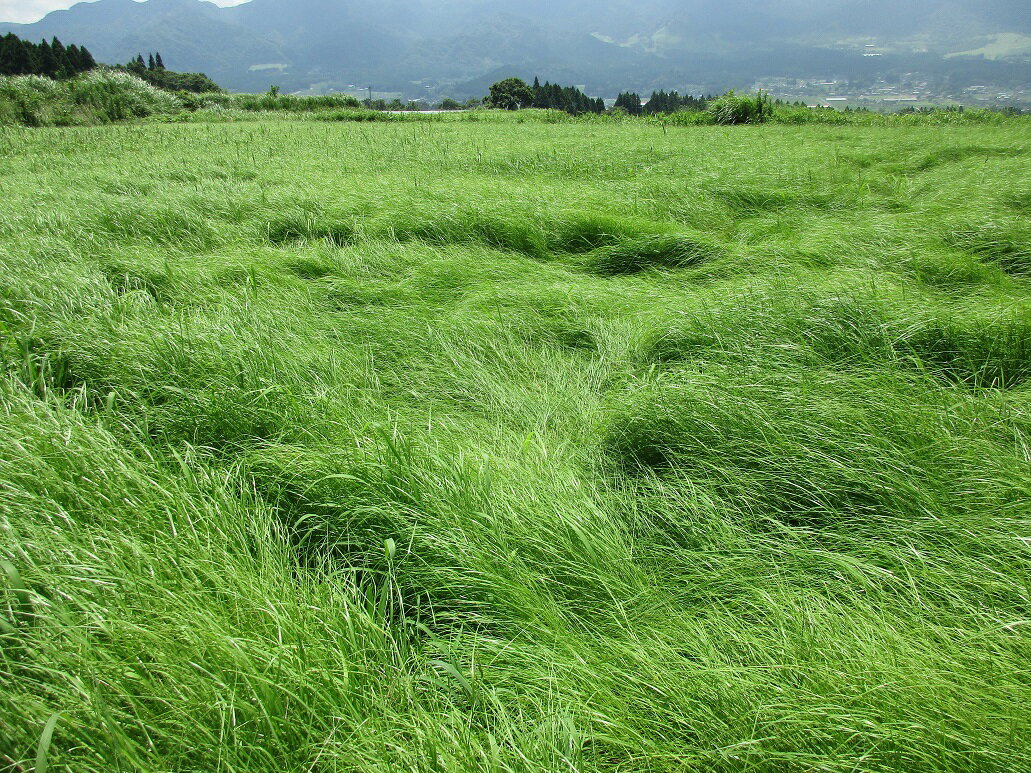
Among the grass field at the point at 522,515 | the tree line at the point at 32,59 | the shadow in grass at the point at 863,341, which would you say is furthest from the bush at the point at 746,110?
the tree line at the point at 32,59

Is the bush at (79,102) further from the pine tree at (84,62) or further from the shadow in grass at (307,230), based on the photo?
the pine tree at (84,62)

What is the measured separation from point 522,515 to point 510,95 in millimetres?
47711

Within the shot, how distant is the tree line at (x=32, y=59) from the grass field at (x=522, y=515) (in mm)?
50437

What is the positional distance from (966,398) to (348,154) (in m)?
9.98

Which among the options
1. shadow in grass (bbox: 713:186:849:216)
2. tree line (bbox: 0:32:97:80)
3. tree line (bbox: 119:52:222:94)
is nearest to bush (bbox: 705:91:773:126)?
shadow in grass (bbox: 713:186:849:216)

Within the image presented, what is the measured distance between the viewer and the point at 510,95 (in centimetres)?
4228

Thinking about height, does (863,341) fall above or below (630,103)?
below

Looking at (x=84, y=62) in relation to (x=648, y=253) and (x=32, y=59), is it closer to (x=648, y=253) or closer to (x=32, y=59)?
(x=32, y=59)

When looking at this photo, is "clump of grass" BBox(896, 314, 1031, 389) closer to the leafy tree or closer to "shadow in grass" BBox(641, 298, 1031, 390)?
"shadow in grass" BBox(641, 298, 1031, 390)

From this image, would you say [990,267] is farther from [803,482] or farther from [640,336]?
[803,482]

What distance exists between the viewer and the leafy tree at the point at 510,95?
41.2 meters

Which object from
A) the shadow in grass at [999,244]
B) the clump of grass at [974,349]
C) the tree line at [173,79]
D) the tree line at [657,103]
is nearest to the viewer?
the clump of grass at [974,349]

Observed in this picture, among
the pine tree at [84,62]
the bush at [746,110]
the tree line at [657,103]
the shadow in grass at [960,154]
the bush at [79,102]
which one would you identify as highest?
the pine tree at [84,62]

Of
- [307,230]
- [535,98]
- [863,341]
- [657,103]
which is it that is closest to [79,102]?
A: [307,230]
